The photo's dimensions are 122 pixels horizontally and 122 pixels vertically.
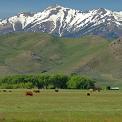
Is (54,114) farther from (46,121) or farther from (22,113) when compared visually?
(46,121)

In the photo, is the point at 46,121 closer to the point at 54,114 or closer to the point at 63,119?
the point at 63,119

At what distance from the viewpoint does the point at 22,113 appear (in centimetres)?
6091

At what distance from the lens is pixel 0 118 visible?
172ft

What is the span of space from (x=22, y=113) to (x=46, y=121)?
382 inches

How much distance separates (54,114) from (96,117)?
522 centimetres

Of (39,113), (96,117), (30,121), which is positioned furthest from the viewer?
(39,113)

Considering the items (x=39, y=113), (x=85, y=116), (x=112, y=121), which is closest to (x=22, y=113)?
(x=39, y=113)

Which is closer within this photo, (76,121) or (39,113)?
(76,121)

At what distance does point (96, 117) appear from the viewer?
2256 inches

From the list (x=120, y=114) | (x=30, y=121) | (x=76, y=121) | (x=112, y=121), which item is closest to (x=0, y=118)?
(x=30, y=121)

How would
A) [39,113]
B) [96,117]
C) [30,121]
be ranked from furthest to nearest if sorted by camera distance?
[39,113]
[96,117]
[30,121]

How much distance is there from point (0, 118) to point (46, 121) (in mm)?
4451

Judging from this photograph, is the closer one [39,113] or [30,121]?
[30,121]

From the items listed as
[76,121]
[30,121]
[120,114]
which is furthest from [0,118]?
[120,114]
